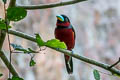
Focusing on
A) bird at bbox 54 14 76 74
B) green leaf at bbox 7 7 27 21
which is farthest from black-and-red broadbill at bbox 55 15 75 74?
green leaf at bbox 7 7 27 21

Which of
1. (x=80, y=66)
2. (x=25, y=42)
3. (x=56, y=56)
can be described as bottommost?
(x=80, y=66)

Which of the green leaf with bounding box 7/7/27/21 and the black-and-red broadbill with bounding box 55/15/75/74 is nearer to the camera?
the green leaf with bounding box 7/7/27/21

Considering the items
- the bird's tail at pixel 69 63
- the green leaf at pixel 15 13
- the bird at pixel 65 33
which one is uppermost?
the green leaf at pixel 15 13

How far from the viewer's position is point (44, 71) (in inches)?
215

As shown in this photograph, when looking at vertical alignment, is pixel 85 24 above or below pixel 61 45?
below

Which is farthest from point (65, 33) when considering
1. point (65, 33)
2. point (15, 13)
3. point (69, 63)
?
point (15, 13)

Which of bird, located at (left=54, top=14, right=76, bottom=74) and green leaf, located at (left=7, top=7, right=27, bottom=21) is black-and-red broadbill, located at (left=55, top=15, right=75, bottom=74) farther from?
green leaf, located at (left=7, top=7, right=27, bottom=21)

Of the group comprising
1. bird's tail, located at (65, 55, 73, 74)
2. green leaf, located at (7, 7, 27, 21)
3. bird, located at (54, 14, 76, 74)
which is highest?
green leaf, located at (7, 7, 27, 21)

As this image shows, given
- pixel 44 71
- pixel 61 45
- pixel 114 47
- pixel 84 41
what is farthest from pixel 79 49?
pixel 61 45

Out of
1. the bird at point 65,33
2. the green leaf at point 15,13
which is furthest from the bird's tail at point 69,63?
the green leaf at point 15,13

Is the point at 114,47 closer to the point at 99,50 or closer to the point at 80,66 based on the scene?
the point at 99,50

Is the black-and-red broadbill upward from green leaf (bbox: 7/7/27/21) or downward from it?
downward

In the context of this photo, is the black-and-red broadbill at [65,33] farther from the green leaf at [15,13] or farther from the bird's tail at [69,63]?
the green leaf at [15,13]

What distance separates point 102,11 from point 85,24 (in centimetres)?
46
